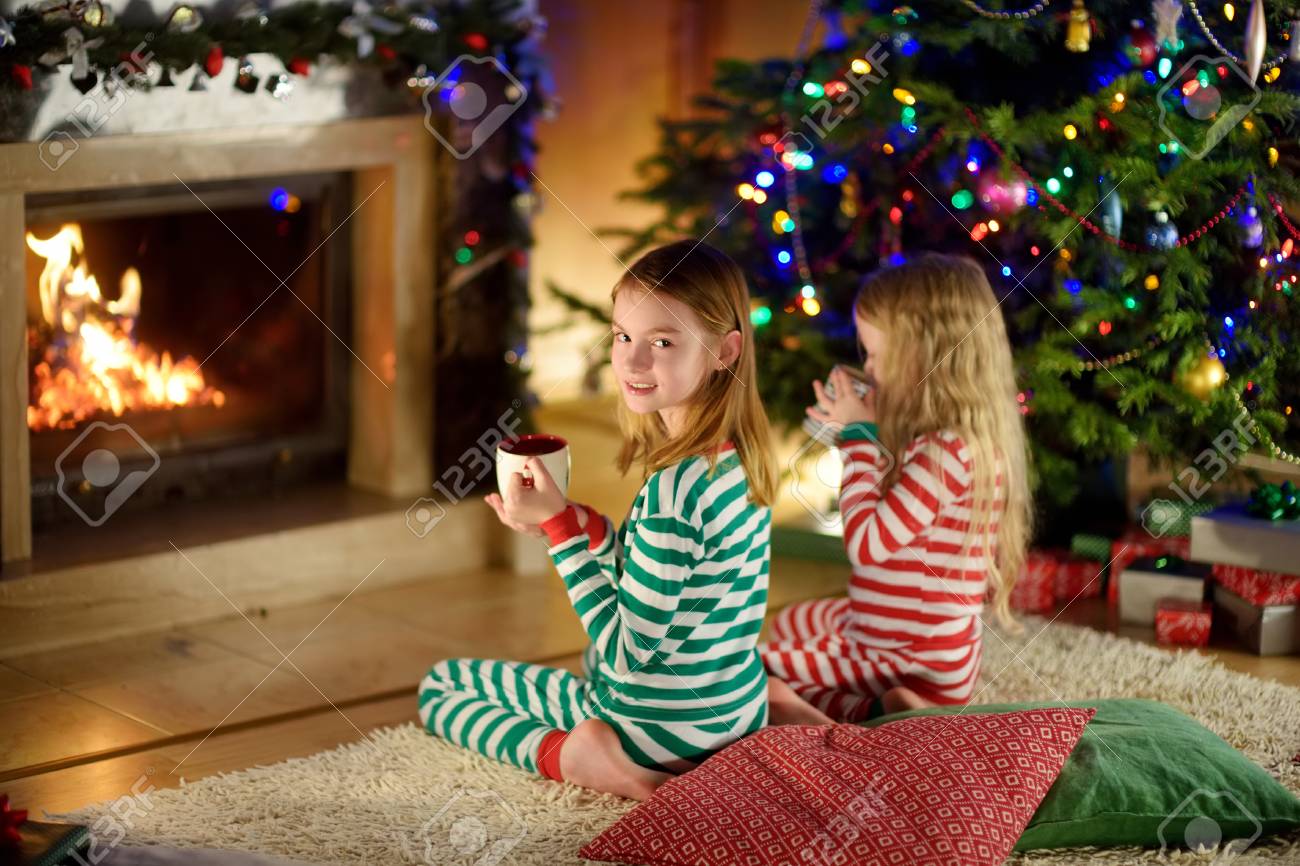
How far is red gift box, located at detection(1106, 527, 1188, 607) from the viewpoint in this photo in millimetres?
3490

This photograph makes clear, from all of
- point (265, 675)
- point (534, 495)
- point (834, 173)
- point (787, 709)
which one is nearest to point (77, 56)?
point (265, 675)

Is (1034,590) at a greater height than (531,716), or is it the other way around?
(531,716)

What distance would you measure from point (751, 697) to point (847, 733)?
0.16 m

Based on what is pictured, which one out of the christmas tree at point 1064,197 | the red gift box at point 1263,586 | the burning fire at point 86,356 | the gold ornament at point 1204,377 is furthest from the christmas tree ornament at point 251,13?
the red gift box at point 1263,586

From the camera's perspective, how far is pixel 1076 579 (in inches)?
139

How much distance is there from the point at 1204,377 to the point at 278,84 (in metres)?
1.95

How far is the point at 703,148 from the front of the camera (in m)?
4.23

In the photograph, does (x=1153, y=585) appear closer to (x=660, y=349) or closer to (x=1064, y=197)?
(x=1064, y=197)

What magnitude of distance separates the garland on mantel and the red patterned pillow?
1.71 meters

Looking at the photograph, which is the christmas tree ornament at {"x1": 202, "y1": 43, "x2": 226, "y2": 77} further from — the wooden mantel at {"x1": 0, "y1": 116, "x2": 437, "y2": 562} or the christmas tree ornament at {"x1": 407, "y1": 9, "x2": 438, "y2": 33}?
the christmas tree ornament at {"x1": 407, "y1": 9, "x2": 438, "y2": 33}

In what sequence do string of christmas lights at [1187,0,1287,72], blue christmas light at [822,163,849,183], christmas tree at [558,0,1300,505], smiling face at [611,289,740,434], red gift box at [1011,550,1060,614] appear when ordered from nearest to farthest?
smiling face at [611,289,740,434]
string of christmas lights at [1187,0,1287,72]
christmas tree at [558,0,1300,505]
red gift box at [1011,550,1060,614]
blue christmas light at [822,163,849,183]

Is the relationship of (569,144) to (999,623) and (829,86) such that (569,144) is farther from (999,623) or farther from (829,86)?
(999,623)

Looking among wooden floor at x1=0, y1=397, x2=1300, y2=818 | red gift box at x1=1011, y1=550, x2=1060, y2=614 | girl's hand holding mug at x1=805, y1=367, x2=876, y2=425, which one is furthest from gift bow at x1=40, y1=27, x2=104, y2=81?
red gift box at x1=1011, y1=550, x2=1060, y2=614

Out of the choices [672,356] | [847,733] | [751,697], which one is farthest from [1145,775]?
[672,356]
